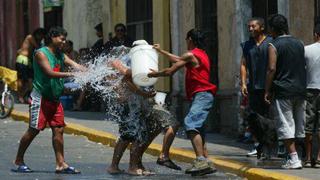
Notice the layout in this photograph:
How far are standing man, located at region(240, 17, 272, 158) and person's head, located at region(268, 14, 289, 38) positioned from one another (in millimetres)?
1013

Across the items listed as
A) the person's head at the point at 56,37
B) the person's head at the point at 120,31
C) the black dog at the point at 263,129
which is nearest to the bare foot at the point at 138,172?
the black dog at the point at 263,129

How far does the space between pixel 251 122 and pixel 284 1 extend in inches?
117

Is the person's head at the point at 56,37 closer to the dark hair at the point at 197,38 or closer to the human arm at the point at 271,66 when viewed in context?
the dark hair at the point at 197,38

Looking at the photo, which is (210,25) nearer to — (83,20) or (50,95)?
(50,95)

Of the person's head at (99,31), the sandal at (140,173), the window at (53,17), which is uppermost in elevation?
the window at (53,17)

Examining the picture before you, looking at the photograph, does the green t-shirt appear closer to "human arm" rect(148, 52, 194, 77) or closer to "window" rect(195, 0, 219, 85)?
"human arm" rect(148, 52, 194, 77)

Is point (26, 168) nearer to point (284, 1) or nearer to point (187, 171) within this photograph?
point (187, 171)

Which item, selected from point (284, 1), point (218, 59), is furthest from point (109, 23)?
point (284, 1)

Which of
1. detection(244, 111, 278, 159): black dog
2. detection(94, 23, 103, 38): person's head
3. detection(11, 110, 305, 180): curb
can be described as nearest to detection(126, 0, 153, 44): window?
detection(94, 23, 103, 38): person's head

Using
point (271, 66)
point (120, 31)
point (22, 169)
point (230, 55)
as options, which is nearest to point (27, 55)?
point (120, 31)

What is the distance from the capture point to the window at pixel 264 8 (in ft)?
54.4

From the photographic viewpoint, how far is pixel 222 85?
59.8 feet

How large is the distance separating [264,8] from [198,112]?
518 centimetres

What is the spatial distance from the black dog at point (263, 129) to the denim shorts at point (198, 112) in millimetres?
1027
